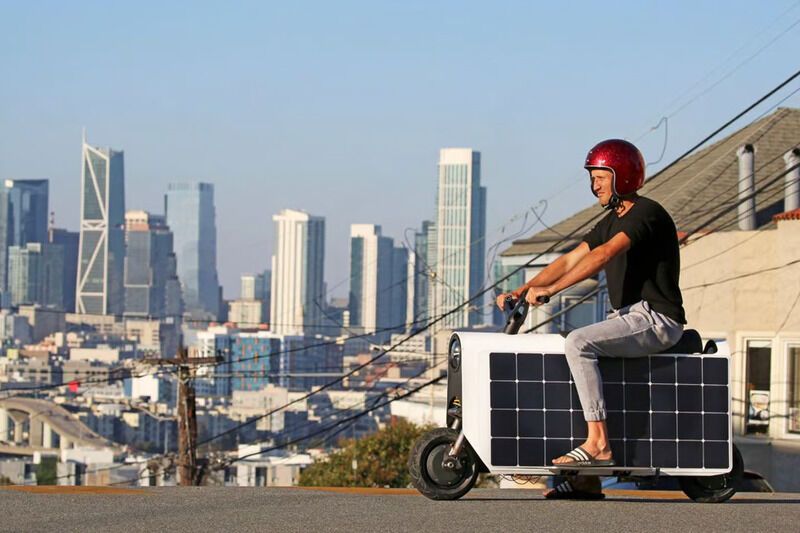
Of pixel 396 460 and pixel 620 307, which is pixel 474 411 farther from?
pixel 396 460

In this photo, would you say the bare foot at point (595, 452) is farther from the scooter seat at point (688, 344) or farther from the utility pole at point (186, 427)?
the utility pole at point (186, 427)

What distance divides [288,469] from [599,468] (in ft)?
515

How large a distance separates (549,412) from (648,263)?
1047 millimetres

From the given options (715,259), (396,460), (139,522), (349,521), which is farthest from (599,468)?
(396,460)

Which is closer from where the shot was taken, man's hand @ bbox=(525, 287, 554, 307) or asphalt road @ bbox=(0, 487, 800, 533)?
asphalt road @ bbox=(0, 487, 800, 533)

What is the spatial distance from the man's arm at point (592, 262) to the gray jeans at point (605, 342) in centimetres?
28

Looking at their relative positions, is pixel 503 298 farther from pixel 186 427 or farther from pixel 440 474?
pixel 186 427

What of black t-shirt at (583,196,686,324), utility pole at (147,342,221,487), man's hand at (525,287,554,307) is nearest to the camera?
man's hand at (525,287,554,307)

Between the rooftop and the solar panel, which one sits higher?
the rooftop

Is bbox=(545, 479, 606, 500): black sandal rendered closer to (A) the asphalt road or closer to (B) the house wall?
(A) the asphalt road

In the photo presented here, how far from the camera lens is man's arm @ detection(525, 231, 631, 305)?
9859 mm

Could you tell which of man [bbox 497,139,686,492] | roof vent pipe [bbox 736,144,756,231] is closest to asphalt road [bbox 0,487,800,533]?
man [bbox 497,139,686,492]

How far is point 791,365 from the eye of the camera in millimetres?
25453

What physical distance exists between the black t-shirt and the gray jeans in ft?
0.26
